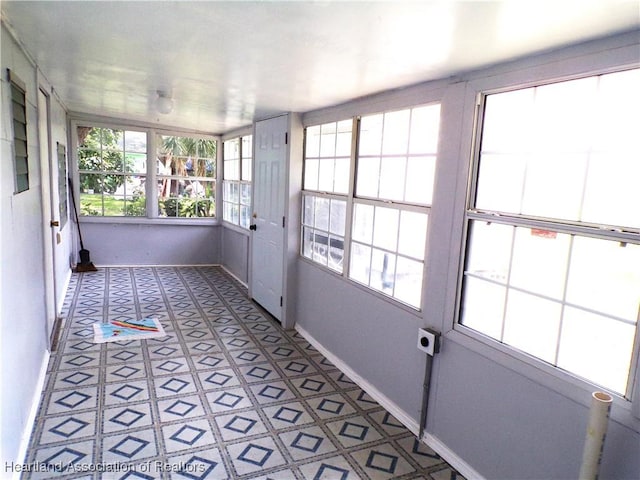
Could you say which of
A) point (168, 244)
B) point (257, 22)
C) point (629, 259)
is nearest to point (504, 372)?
point (629, 259)

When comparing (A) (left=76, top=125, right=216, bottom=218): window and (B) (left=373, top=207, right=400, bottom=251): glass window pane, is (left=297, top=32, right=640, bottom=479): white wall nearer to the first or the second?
(B) (left=373, top=207, right=400, bottom=251): glass window pane

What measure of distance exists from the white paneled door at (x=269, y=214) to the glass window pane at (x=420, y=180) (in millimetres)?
1751

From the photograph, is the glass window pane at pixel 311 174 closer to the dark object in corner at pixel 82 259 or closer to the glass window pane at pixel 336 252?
the glass window pane at pixel 336 252

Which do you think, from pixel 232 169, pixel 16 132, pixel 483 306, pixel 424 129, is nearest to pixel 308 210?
pixel 424 129

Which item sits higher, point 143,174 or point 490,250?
point 143,174

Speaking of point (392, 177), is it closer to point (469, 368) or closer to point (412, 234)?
point (412, 234)

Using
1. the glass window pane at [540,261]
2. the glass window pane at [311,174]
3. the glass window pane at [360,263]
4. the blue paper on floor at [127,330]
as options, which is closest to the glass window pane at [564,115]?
the glass window pane at [540,261]

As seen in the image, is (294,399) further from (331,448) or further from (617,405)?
(617,405)

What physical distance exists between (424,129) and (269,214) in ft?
7.83

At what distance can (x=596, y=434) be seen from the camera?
148 centimetres

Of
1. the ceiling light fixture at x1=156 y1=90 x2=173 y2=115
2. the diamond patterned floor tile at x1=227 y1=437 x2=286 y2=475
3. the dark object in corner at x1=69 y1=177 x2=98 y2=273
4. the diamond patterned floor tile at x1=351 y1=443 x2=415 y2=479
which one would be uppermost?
the ceiling light fixture at x1=156 y1=90 x2=173 y2=115

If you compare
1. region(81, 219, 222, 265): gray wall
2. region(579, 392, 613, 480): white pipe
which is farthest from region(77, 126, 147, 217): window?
region(579, 392, 613, 480): white pipe

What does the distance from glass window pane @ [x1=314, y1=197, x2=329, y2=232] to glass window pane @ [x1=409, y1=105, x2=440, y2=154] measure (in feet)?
3.95

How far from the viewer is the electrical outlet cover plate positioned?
241cm
